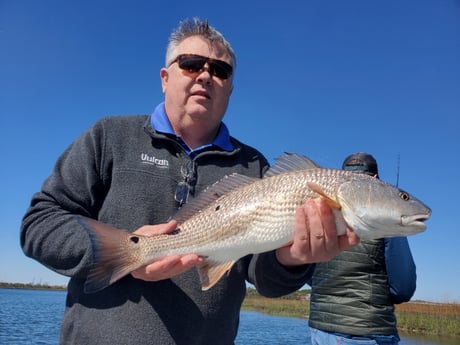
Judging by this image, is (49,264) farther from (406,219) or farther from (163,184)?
(406,219)

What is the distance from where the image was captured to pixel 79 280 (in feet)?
9.81

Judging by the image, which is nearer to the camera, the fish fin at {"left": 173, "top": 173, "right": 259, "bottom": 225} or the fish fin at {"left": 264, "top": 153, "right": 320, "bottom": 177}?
the fish fin at {"left": 173, "top": 173, "right": 259, "bottom": 225}

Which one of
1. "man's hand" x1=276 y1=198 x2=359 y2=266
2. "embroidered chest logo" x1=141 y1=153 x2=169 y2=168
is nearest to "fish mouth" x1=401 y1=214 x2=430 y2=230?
→ "man's hand" x1=276 y1=198 x2=359 y2=266

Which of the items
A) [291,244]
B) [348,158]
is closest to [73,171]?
[291,244]

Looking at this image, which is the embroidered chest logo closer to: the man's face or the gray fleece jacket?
the gray fleece jacket

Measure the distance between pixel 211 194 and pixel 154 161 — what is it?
601 mm

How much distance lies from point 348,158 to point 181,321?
365 cm

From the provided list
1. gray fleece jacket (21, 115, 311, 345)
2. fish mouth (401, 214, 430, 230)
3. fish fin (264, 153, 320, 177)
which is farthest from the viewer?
fish fin (264, 153, 320, 177)

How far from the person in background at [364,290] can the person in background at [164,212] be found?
237cm

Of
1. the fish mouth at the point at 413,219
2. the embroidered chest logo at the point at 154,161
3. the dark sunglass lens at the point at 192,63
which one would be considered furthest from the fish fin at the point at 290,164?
the dark sunglass lens at the point at 192,63

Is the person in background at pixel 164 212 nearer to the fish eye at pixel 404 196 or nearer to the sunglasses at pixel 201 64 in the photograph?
the sunglasses at pixel 201 64

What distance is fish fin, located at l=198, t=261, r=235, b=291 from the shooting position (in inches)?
114

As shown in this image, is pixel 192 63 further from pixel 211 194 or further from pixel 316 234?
pixel 316 234

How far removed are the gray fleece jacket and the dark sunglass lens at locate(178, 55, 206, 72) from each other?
702mm
